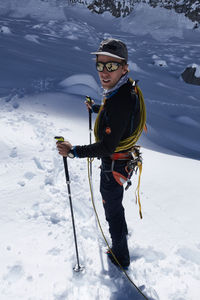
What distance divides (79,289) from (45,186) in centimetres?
147

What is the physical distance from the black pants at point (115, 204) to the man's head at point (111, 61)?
72 centimetres

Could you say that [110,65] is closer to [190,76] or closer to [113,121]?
[113,121]

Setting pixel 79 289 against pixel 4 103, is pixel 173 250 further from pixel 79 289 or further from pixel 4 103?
pixel 4 103

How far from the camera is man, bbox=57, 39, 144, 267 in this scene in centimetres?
161

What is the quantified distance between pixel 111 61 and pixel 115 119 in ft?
1.53

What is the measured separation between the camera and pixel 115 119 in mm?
1587

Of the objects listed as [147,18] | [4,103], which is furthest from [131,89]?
[147,18]

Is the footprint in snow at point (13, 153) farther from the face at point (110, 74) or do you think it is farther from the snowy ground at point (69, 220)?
the face at point (110, 74)

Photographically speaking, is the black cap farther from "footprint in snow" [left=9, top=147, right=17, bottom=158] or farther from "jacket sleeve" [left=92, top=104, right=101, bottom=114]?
"footprint in snow" [left=9, top=147, right=17, bottom=158]

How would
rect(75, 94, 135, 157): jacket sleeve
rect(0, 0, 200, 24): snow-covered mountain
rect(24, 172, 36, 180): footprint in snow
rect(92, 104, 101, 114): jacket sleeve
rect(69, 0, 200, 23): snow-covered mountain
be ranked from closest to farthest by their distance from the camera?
rect(75, 94, 135, 157): jacket sleeve → rect(92, 104, 101, 114): jacket sleeve → rect(24, 172, 36, 180): footprint in snow → rect(0, 0, 200, 24): snow-covered mountain → rect(69, 0, 200, 23): snow-covered mountain

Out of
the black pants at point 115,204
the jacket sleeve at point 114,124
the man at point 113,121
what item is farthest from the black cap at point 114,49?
the black pants at point 115,204

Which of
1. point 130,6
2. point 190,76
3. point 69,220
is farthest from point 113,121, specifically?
point 130,6

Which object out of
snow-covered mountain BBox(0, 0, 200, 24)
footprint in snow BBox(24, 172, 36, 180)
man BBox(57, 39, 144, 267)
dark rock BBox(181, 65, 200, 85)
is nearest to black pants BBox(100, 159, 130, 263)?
man BBox(57, 39, 144, 267)

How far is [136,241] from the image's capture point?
8.47 feet
